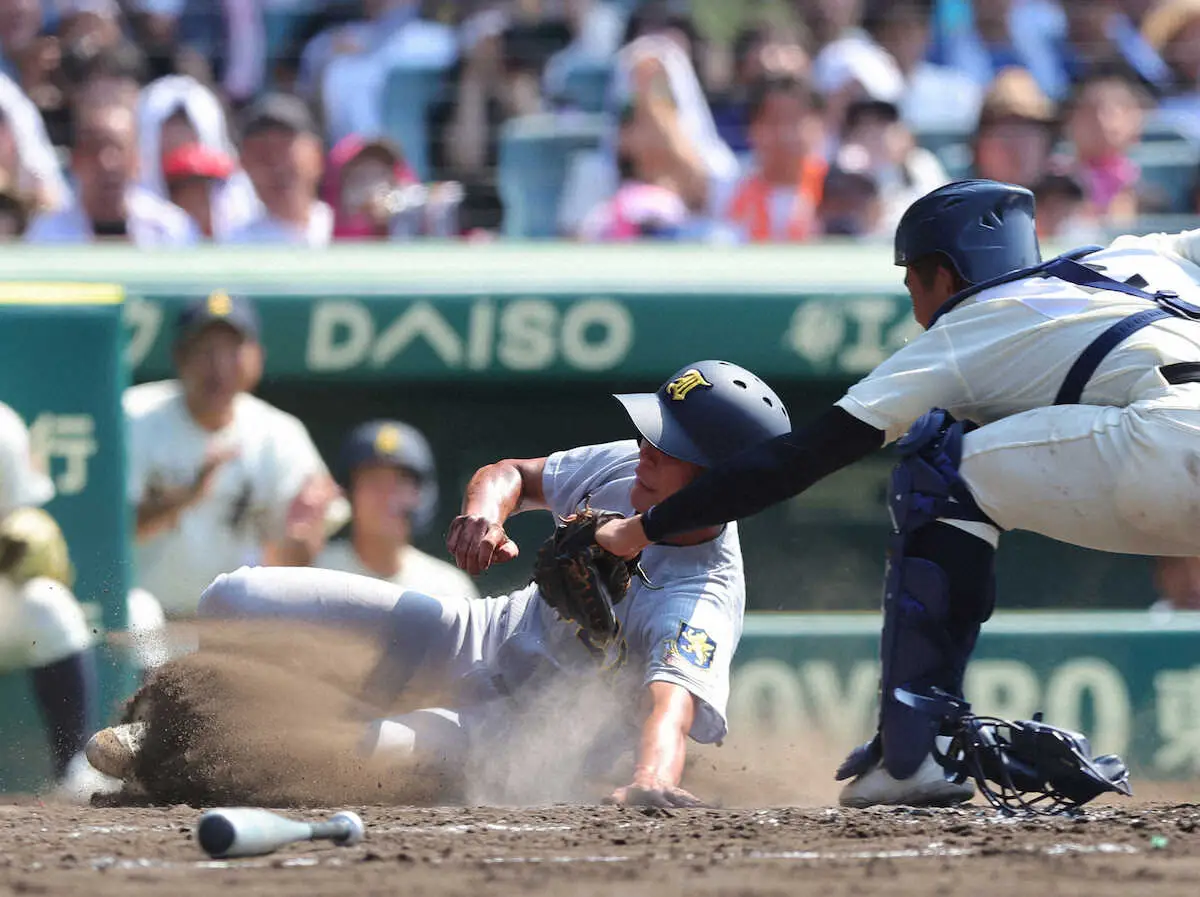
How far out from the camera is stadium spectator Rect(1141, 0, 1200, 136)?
32.0ft

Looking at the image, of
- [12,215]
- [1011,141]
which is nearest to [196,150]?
[12,215]

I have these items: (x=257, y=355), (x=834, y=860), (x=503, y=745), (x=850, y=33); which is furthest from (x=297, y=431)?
(x=850, y=33)

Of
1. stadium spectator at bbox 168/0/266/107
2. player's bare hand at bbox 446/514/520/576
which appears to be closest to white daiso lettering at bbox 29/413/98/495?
player's bare hand at bbox 446/514/520/576

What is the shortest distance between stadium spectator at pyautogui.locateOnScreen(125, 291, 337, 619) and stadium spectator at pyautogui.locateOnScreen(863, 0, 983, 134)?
4.37 m

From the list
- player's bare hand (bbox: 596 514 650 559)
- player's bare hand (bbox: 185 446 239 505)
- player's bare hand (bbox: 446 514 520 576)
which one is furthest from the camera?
player's bare hand (bbox: 185 446 239 505)

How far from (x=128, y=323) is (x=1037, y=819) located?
3.44 meters

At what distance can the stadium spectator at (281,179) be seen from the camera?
26.1 ft

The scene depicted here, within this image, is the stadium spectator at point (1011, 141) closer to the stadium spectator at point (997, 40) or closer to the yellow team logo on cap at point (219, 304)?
the stadium spectator at point (997, 40)

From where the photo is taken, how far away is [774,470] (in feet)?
13.9

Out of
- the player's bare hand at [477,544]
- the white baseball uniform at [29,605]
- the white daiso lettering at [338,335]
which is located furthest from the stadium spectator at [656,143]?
the player's bare hand at [477,544]

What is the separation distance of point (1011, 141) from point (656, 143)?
155 centimetres

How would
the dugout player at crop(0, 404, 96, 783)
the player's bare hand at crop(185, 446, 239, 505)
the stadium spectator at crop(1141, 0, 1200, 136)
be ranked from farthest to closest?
the stadium spectator at crop(1141, 0, 1200, 136) < the player's bare hand at crop(185, 446, 239, 505) < the dugout player at crop(0, 404, 96, 783)

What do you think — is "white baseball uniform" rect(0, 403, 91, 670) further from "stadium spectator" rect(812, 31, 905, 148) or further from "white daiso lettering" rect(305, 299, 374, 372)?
"stadium spectator" rect(812, 31, 905, 148)

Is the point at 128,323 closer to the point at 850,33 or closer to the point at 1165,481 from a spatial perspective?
the point at 1165,481
